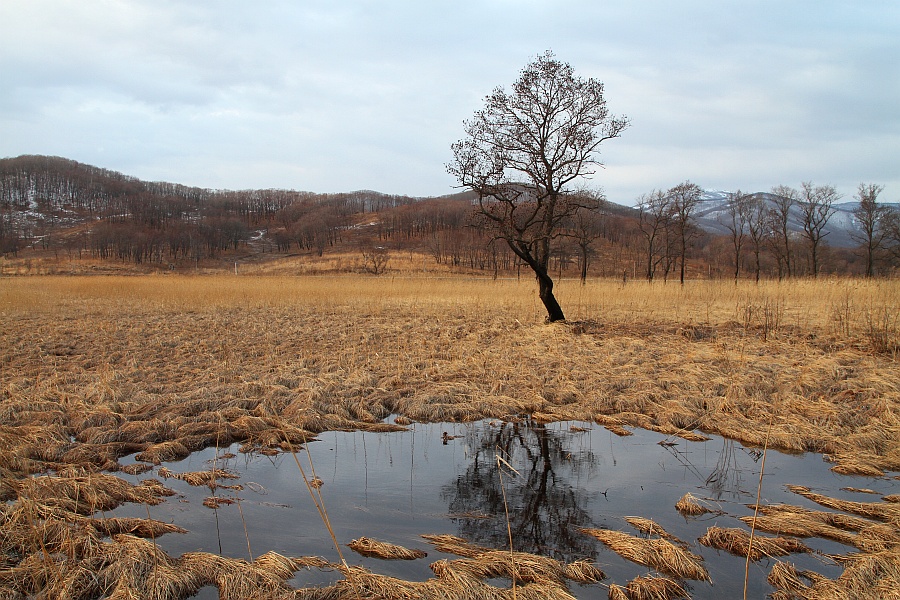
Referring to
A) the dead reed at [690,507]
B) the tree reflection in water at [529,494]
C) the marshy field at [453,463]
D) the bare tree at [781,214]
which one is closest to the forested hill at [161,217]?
the bare tree at [781,214]

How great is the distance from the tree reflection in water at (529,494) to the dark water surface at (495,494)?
17mm

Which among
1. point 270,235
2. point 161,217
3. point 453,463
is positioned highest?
point 161,217

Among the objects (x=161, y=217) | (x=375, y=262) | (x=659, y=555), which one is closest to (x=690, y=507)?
(x=659, y=555)

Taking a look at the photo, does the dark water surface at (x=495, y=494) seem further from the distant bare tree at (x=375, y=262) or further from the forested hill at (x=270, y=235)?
the distant bare tree at (x=375, y=262)

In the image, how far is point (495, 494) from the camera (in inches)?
212

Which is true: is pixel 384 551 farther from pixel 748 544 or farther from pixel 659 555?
pixel 748 544

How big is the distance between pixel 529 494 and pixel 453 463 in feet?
4.00

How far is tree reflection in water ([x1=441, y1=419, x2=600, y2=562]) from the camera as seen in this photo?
4430mm

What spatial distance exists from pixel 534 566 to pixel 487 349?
28.4 feet

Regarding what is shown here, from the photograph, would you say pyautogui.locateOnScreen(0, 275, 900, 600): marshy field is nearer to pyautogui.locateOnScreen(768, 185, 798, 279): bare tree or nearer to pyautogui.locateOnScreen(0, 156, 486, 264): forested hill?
pyautogui.locateOnScreen(768, 185, 798, 279): bare tree

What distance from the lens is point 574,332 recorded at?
557 inches

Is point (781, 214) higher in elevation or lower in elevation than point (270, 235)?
lower

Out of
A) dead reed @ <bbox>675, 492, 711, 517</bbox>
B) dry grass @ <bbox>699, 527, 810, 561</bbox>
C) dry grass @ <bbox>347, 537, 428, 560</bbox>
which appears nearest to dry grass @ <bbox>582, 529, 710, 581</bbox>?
dry grass @ <bbox>699, 527, 810, 561</bbox>

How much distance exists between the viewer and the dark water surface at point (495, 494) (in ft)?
14.0
